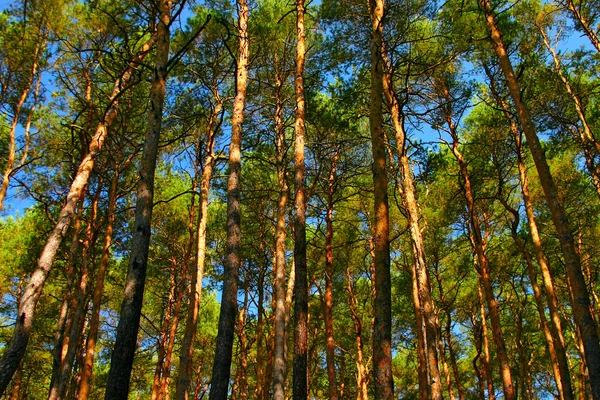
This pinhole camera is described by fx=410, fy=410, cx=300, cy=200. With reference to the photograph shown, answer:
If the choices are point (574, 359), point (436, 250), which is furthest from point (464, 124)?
point (574, 359)

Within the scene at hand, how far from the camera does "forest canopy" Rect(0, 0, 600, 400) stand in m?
6.01

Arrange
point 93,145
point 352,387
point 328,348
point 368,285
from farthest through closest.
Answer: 1. point 352,387
2. point 368,285
3. point 328,348
4. point 93,145

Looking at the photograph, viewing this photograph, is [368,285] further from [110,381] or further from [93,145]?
[110,381]

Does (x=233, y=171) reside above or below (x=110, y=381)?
above

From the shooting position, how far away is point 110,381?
386 cm

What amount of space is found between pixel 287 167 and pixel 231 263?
6436mm

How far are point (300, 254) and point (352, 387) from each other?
63.9 feet

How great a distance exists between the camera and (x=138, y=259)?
14.6 ft

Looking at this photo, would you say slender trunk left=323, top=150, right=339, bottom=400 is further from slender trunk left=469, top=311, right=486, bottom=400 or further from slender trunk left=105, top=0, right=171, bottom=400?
slender trunk left=105, top=0, right=171, bottom=400

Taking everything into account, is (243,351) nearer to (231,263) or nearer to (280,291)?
(280,291)

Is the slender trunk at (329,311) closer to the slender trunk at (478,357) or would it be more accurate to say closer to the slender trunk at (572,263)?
the slender trunk at (478,357)

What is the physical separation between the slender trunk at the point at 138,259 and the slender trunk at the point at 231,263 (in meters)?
1.53

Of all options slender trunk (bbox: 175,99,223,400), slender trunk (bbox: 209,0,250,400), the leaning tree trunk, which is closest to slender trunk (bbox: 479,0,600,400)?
slender trunk (bbox: 209,0,250,400)

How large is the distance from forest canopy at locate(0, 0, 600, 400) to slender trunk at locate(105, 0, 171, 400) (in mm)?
19
